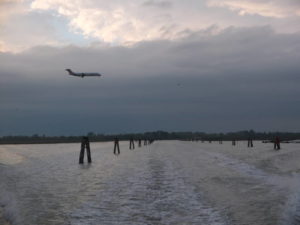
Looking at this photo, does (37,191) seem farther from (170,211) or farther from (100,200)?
(170,211)

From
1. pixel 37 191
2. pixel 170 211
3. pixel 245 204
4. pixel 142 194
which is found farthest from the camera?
pixel 37 191

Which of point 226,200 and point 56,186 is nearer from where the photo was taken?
point 226,200

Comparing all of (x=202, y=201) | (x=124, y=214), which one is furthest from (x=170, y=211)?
(x=202, y=201)

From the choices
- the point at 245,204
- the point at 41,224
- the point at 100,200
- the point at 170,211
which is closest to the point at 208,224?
the point at 170,211

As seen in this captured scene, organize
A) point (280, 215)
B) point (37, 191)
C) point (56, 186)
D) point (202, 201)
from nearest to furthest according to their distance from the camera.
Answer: point (280, 215), point (202, 201), point (37, 191), point (56, 186)

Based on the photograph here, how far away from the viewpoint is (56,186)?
22.8 meters

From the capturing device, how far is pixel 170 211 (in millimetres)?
14672

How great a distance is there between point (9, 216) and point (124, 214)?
3.67 meters

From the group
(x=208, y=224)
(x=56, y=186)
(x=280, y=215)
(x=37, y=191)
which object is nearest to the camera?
(x=208, y=224)

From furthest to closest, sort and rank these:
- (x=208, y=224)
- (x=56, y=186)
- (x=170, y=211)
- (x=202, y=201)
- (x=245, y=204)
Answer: (x=56, y=186), (x=202, y=201), (x=245, y=204), (x=170, y=211), (x=208, y=224)

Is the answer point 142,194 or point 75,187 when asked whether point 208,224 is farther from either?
point 75,187

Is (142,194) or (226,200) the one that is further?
(142,194)

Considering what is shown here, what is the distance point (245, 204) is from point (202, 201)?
1763 millimetres

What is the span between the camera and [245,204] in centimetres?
1585
